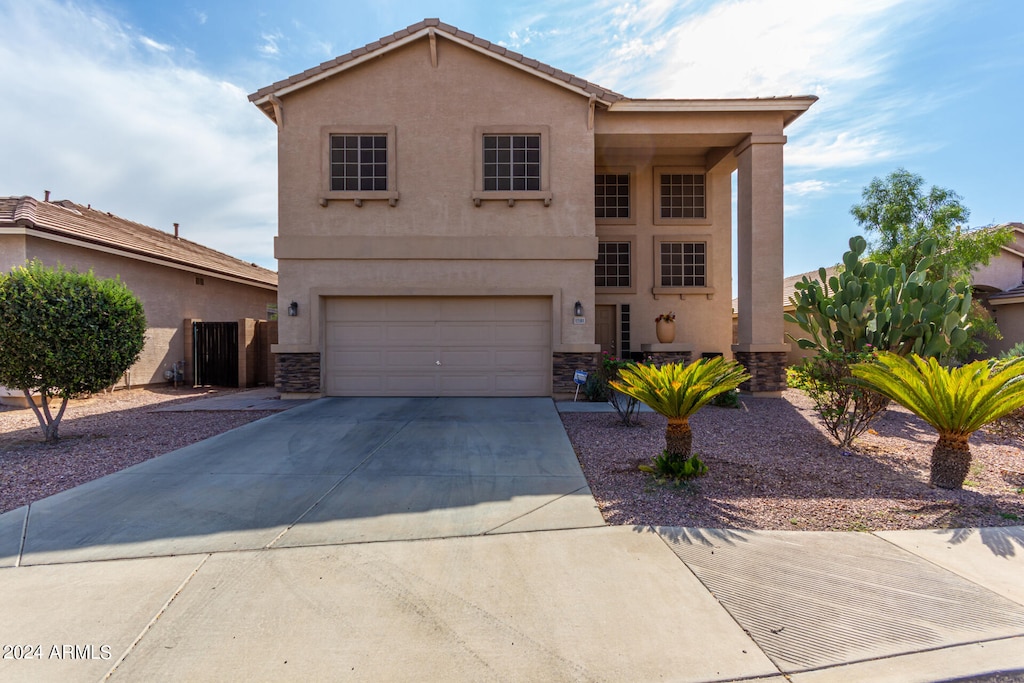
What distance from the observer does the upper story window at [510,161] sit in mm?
11555

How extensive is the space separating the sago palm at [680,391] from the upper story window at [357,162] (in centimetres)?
851

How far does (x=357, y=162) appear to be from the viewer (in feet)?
38.0

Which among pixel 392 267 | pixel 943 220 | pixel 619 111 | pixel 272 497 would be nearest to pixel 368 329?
pixel 392 267

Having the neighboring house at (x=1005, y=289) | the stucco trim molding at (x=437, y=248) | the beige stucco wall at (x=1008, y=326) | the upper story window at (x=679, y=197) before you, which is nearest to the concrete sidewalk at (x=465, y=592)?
the stucco trim molding at (x=437, y=248)

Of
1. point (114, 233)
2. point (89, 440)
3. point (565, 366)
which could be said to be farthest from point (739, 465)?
point (114, 233)

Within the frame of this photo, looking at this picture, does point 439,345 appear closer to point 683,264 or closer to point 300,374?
point 300,374

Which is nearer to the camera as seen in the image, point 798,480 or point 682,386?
point 682,386

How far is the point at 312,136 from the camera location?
11.5 meters

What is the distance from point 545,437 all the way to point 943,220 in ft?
43.7

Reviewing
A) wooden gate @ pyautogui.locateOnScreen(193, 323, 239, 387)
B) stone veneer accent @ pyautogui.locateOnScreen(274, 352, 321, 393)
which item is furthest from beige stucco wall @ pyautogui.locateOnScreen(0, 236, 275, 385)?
stone veneer accent @ pyautogui.locateOnScreen(274, 352, 321, 393)

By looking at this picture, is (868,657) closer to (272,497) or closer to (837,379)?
(272,497)

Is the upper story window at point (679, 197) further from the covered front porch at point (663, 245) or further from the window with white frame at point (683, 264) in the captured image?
the window with white frame at point (683, 264)

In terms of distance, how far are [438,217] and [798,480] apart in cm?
887

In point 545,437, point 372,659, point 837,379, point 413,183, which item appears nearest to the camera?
point 372,659
